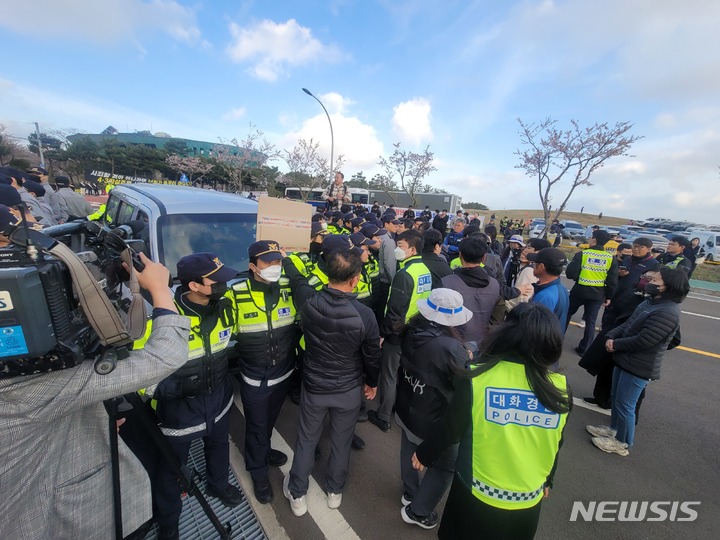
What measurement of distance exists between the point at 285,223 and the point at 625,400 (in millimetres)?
3560

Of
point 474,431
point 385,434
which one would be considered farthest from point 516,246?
point 474,431

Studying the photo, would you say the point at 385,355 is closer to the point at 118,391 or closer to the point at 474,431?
the point at 474,431

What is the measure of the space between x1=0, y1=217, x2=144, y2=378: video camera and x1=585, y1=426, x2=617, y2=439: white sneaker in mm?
4122

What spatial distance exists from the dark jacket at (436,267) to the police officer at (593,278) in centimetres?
241

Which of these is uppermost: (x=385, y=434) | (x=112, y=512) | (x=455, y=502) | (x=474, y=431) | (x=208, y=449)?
(x=474, y=431)

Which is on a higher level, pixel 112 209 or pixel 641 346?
pixel 112 209

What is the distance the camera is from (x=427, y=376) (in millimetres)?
1928

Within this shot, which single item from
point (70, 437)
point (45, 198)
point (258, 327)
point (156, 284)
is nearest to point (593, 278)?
point (258, 327)

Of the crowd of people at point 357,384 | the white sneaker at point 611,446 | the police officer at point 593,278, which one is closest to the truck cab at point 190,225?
the crowd of people at point 357,384

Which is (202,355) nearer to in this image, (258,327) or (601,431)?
(258,327)

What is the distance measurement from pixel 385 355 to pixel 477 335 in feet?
3.15

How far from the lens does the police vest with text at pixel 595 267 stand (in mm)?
4641

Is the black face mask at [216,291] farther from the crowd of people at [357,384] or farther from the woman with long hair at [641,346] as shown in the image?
the woman with long hair at [641,346]

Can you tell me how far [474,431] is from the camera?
5.00 feet
